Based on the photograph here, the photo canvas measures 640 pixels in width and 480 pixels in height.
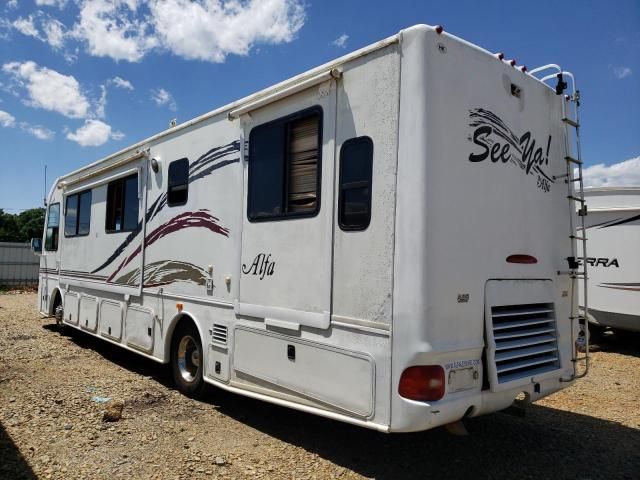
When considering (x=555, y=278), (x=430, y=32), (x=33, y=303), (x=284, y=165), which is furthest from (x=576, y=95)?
(x=33, y=303)

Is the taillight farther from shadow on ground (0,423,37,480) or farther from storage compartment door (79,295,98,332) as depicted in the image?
storage compartment door (79,295,98,332)

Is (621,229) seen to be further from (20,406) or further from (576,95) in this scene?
(20,406)

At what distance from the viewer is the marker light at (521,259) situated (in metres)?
4.05

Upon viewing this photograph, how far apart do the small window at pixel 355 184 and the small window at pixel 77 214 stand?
6.01 metres

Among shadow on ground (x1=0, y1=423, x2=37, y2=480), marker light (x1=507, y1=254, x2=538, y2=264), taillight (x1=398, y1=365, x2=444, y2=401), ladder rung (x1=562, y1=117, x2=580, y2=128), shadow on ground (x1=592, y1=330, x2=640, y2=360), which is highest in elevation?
ladder rung (x1=562, y1=117, x2=580, y2=128)

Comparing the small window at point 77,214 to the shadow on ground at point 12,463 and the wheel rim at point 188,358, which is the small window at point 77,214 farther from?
the shadow on ground at point 12,463

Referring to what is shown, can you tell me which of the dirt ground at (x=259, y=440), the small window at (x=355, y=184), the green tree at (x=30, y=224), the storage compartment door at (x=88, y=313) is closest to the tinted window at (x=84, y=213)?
the storage compartment door at (x=88, y=313)

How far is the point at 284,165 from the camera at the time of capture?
14.9 feet

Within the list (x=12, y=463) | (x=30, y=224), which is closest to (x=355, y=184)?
(x=12, y=463)

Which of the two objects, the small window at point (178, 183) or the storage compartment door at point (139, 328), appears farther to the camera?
the storage compartment door at point (139, 328)

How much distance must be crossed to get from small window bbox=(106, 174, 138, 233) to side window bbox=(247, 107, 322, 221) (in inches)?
112

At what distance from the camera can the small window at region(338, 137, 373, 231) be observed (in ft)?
12.4

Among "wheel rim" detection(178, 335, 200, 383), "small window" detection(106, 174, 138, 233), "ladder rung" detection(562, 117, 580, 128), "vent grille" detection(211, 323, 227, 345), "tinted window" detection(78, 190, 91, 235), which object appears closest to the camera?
"ladder rung" detection(562, 117, 580, 128)

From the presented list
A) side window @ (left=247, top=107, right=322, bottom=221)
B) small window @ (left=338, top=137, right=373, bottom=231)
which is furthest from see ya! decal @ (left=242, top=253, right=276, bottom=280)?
small window @ (left=338, top=137, right=373, bottom=231)
